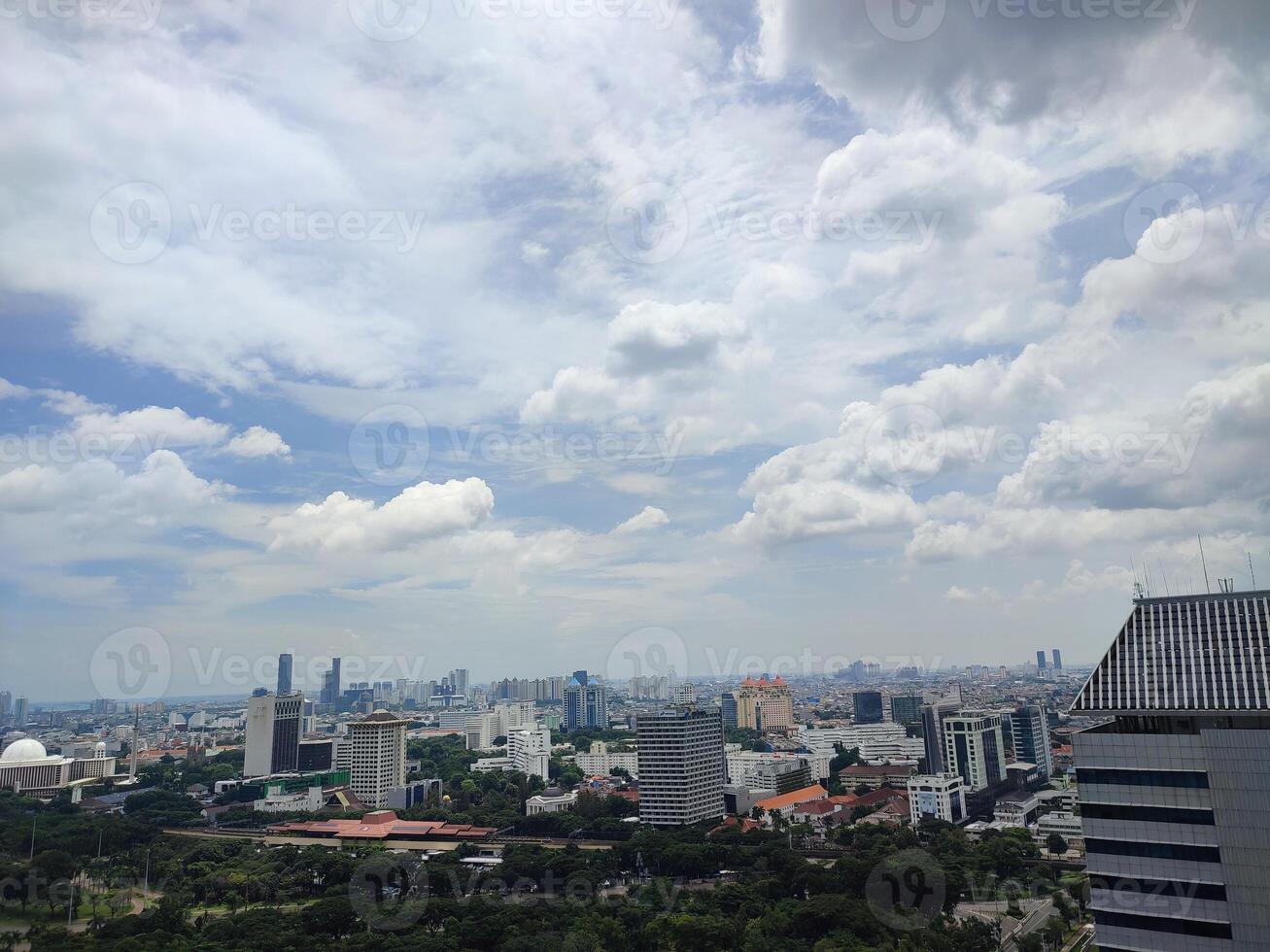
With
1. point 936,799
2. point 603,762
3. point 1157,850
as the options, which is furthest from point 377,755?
point 1157,850

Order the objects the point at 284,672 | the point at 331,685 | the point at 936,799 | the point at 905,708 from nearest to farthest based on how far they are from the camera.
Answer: the point at 936,799, the point at 905,708, the point at 284,672, the point at 331,685

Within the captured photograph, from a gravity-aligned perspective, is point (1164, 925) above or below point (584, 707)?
above

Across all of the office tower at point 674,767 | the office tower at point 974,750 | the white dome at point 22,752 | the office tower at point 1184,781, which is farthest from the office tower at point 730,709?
the office tower at point 1184,781

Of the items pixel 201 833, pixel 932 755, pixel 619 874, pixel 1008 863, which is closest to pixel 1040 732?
pixel 932 755

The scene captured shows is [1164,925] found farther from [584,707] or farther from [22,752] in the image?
[584,707]

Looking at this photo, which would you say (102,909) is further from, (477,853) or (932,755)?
(932,755)

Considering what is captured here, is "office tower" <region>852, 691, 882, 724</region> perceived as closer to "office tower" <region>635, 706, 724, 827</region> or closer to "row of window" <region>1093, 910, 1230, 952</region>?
"office tower" <region>635, 706, 724, 827</region>
